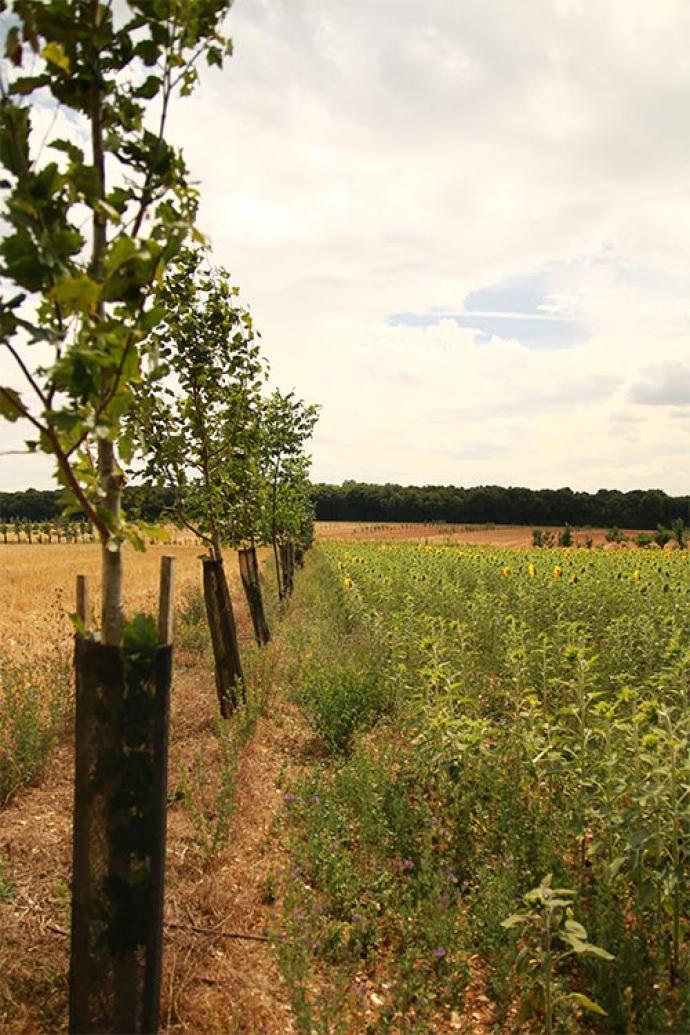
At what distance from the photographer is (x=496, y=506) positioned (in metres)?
76.1

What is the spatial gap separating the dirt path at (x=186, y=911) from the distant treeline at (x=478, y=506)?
52.2m

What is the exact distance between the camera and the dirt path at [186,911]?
2.84m

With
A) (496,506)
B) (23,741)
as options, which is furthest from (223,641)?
(496,506)

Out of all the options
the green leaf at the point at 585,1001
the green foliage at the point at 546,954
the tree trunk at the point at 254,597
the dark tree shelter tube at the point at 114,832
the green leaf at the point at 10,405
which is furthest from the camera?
the tree trunk at the point at 254,597

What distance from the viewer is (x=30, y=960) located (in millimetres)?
3002

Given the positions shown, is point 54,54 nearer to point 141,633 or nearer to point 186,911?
point 141,633

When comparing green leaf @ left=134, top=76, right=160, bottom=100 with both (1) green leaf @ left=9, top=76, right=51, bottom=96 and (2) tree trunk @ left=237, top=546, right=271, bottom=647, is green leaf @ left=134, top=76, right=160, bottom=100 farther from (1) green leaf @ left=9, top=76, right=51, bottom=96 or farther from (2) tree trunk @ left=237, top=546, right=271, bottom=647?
(2) tree trunk @ left=237, top=546, right=271, bottom=647

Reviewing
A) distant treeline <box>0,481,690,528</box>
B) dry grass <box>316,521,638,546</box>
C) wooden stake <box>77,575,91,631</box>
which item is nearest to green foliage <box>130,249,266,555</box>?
wooden stake <box>77,575,91,631</box>

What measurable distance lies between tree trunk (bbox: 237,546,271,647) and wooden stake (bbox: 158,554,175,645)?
22.2 feet

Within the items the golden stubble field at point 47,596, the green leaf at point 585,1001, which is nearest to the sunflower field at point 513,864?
the green leaf at point 585,1001

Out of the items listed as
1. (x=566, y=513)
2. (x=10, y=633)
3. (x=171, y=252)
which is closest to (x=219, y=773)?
(x=171, y=252)

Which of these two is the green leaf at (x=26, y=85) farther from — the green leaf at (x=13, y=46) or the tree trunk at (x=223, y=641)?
the tree trunk at (x=223, y=641)

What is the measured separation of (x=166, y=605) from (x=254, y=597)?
733cm

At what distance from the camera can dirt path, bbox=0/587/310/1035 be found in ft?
9.33
